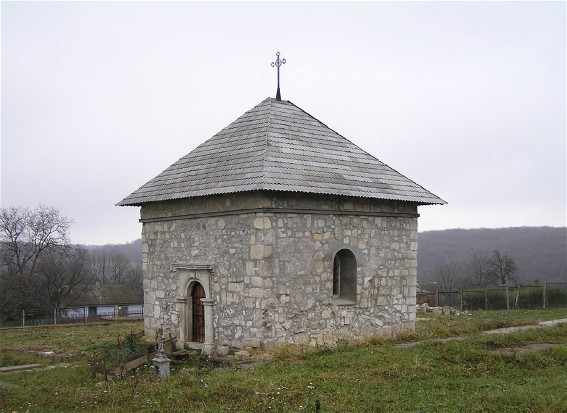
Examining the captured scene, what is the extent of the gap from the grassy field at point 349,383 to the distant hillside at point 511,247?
1868 inches

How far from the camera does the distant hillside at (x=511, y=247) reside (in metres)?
62.3

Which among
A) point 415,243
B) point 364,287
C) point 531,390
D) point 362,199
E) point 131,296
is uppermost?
point 362,199

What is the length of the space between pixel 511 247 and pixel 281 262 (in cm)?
6943

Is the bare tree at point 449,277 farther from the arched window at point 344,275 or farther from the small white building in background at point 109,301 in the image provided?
the arched window at point 344,275

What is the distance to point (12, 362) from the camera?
15.2m

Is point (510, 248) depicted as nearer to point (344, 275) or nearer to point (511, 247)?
point (511, 247)

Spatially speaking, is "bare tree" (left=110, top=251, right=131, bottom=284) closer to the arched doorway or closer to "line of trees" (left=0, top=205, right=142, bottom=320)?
"line of trees" (left=0, top=205, right=142, bottom=320)

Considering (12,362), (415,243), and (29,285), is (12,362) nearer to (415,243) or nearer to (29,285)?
(415,243)

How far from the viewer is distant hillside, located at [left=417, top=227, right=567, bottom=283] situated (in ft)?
204

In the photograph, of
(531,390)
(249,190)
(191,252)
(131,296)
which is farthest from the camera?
(131,296)

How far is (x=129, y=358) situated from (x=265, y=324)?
114 inches

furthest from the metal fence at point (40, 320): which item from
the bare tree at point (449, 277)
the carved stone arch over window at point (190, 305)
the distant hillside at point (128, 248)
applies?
the distant hillside at point (128, 248)

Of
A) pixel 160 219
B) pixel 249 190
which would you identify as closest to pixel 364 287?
pixel 249 190

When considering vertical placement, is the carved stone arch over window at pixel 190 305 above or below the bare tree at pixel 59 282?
above
